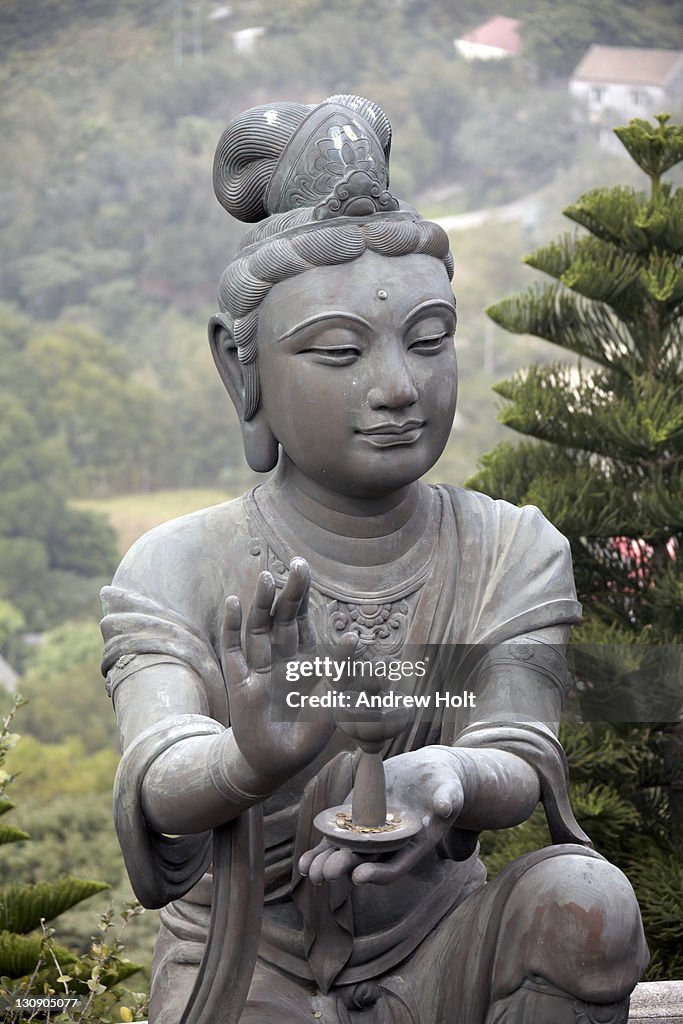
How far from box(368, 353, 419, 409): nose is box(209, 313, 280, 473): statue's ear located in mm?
323

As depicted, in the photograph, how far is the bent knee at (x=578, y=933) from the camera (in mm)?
2775

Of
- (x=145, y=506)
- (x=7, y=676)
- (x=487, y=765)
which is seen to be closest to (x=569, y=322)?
(x=487, y=765)

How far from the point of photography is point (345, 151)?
3.10 m

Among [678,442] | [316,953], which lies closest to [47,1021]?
[316,953]

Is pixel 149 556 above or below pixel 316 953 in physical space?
above

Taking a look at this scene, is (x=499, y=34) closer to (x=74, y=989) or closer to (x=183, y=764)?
(x=74, y=989)

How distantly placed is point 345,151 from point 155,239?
1494 centimetres

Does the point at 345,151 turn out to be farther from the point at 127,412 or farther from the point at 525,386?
the point at 127,412

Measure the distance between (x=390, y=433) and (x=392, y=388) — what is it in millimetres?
87

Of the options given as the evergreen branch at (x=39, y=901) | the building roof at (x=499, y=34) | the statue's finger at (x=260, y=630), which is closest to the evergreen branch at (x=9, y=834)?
the evergreen branch at (x=39, y=901)

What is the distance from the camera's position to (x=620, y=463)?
5.70 m

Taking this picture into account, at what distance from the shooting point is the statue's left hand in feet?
8.71

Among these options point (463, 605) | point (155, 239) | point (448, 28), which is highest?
point (463, 605)

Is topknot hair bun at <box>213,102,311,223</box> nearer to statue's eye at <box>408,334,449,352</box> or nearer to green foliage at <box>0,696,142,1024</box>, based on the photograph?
statue's eye at <box>408,334,449,352</box>
